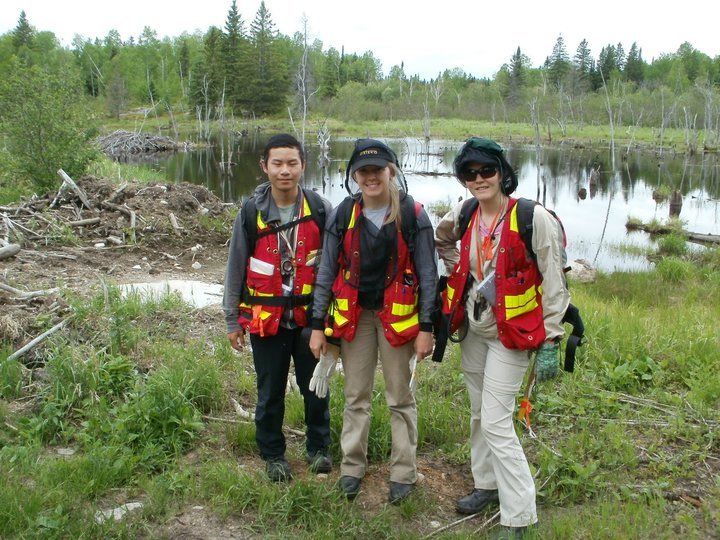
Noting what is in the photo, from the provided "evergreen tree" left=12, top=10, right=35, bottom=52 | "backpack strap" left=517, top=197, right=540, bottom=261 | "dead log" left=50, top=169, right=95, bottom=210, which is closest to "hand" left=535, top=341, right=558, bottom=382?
"backpack strap" left=517, top=197, right=540, bottom=261

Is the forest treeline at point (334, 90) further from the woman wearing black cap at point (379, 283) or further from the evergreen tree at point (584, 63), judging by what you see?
the woman wearing black cap at point (379, 283)

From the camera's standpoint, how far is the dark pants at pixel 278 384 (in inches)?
144

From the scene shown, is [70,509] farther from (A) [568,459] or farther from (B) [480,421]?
(A) [568,459]

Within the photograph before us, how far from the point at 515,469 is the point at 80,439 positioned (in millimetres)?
2730

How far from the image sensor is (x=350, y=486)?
357 cm

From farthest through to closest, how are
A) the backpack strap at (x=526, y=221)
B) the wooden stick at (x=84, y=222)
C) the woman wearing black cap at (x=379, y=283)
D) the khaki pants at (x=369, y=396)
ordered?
the wooden stick at (x=84, y=222) < the khaki pants at (x=369, y=396) < the woman wearing black cap at (x=379, y=283) < the backpack strap at (x=526, y=221)

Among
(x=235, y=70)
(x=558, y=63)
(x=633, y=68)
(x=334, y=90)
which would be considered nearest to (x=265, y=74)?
(x=235, y=70)

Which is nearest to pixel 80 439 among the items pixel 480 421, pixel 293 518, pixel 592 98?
pixel 293 518

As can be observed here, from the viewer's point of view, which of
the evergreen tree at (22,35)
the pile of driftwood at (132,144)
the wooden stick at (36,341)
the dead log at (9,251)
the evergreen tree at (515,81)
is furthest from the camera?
the evergreen tree at (515,81)

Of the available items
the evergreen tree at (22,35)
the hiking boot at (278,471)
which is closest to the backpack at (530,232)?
the hiking boot at (278,471)

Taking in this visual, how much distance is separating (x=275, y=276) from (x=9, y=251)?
5.78 meters

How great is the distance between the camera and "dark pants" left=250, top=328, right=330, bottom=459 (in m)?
3.65

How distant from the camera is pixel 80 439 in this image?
4.09 m

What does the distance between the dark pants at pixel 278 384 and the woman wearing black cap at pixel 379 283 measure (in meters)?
0.29
